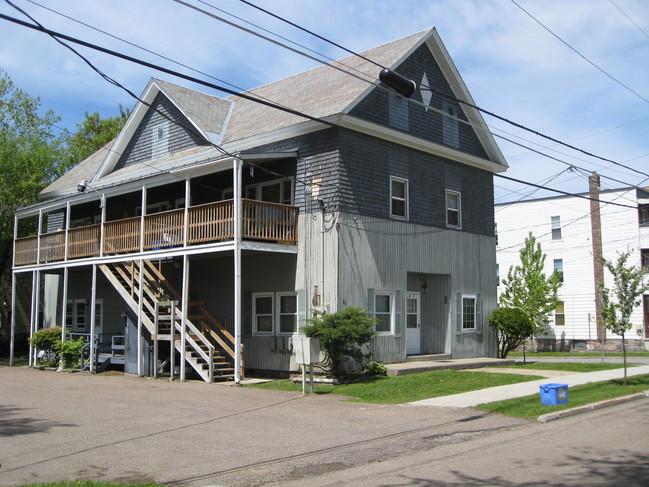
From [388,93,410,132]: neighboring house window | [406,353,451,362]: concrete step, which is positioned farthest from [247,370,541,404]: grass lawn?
[388,93,410,132]: neighboring house window

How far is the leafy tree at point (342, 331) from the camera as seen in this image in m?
16.7

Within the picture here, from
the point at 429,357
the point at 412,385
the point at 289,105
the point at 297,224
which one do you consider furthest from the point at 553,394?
the point at 289,105

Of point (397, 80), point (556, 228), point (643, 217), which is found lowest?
point (397, 80)

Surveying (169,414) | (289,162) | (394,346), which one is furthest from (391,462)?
(289,162)

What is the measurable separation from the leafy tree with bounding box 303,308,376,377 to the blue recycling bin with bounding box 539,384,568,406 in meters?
5.00

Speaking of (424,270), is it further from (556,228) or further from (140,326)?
(556,228)

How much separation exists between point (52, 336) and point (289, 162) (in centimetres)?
1131

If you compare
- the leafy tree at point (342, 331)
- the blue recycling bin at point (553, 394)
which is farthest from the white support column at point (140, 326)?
the blue recycling bin at point (553, 394)

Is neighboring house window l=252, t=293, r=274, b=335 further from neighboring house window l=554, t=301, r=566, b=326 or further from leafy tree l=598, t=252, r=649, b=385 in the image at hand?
neighboring house window l=554, t=301, r=566, b=326

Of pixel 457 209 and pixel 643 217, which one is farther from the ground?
pixel 643 217

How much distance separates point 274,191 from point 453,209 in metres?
6.40

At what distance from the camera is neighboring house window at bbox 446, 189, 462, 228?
2281 centimetres

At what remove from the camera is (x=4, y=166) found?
31312mm

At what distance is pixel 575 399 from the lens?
13711 millimetres
